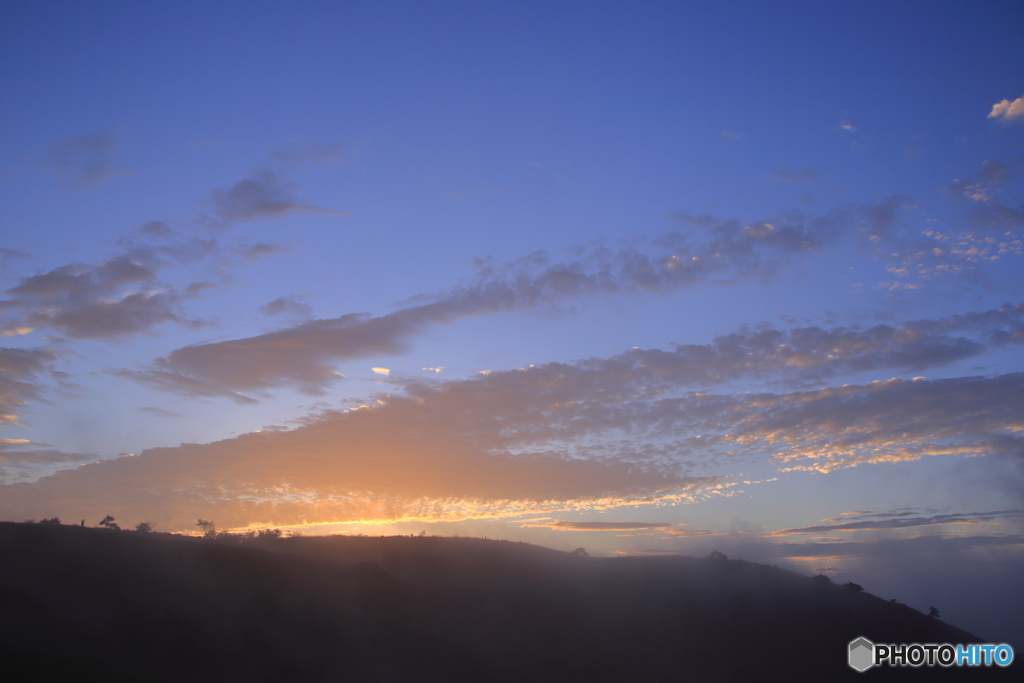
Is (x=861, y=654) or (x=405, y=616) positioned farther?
(x=861, y=654)

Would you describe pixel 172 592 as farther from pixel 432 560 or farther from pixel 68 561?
pixel 432 560

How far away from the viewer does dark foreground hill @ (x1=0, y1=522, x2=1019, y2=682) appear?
82.3 ft

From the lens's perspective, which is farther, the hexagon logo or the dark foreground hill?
the hexagon logo

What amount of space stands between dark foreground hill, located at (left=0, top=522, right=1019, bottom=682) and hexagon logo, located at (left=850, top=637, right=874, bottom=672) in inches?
25.5

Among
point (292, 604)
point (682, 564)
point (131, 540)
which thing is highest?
point (131, 540)

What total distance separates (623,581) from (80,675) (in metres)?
41.5

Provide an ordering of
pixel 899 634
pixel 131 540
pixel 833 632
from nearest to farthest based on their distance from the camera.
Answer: pixel 131 540
pixel 833 632
pixel 899 634

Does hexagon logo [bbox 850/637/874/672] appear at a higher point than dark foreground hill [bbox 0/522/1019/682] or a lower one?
lower

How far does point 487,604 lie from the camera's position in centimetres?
4097

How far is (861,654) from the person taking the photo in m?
42.7

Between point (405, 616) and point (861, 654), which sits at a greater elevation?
point (405, 616)

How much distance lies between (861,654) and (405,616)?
34.2 meters

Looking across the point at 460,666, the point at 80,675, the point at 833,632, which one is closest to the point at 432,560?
the point at 460,666

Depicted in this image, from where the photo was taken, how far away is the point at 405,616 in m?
35.5
